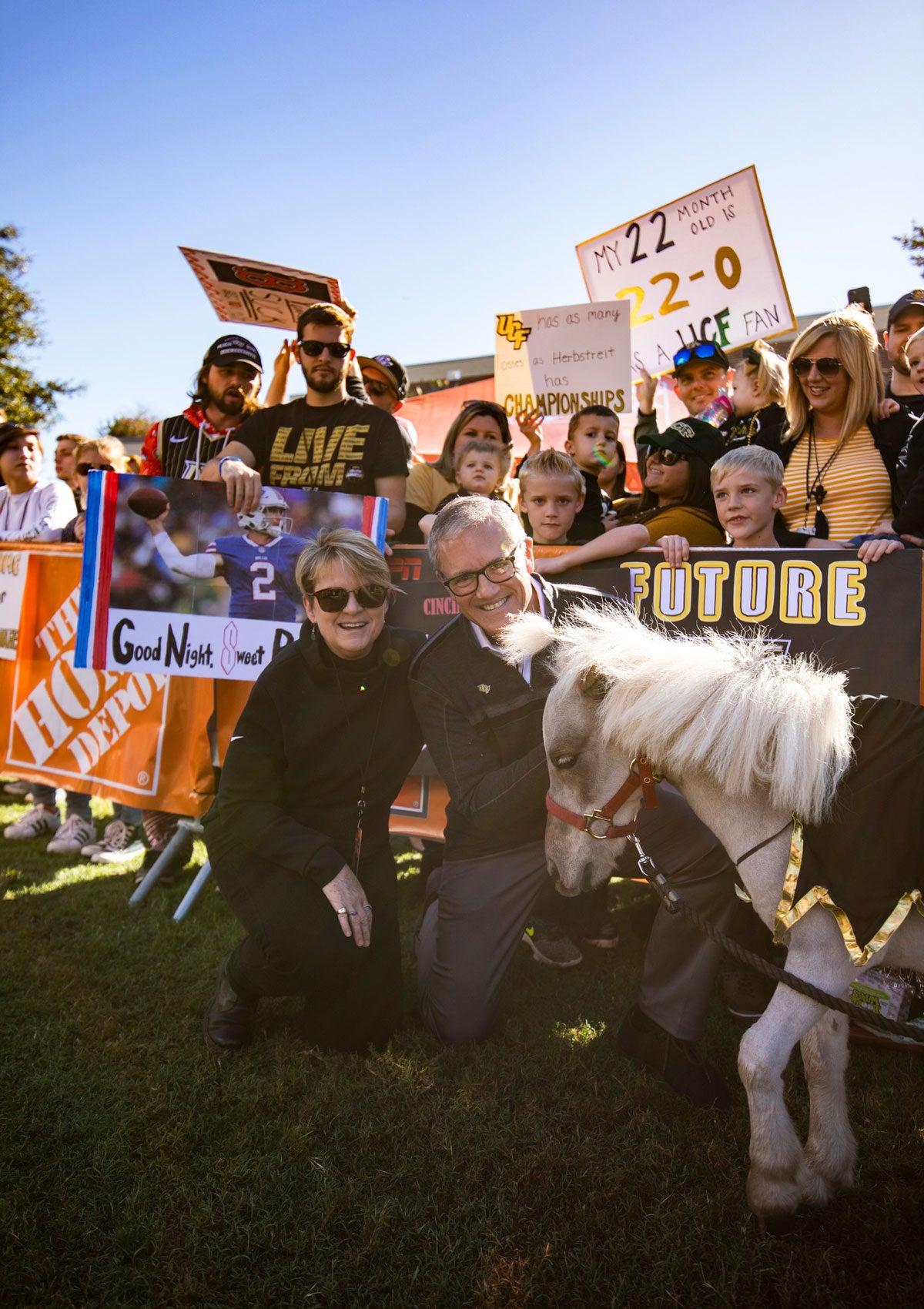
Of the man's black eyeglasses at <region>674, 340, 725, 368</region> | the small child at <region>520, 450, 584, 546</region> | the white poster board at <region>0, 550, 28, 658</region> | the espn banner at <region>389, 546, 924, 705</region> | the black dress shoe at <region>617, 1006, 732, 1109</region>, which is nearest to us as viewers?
the black dress shoe at <region>617, 1006, 732, 1109</region>

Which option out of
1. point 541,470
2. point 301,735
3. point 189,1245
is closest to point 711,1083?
point 189,1245

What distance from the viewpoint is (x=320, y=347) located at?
4.27m

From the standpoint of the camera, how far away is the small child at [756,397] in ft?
14.5

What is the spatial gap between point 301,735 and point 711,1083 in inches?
79.4

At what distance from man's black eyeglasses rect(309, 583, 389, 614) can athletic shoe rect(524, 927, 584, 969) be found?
195 centimetres

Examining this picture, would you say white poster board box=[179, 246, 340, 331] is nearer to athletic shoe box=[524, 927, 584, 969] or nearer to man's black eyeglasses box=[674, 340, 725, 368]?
man's black eyeglasses box=[674, 340, 725, 368]

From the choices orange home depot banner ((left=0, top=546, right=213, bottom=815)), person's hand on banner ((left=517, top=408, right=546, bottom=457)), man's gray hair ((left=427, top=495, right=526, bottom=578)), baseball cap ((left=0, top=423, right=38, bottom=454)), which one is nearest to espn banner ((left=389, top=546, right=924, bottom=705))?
man's gray hair ((left=427, top=495, right=526, bottom=578))

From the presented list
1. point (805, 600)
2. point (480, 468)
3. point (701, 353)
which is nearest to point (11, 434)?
point (480, 468)

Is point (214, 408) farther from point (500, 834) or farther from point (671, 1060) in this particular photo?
point (671, 1060)

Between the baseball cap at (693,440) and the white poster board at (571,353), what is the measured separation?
1900 mm

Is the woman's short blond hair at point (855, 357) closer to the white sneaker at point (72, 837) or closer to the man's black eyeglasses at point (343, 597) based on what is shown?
the man's black eyeglasses at point (343, 597)

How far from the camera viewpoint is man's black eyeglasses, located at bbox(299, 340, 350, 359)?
14.0ft

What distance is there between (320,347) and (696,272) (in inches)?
137

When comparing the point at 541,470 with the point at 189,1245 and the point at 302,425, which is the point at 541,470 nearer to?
the point at 302,425
